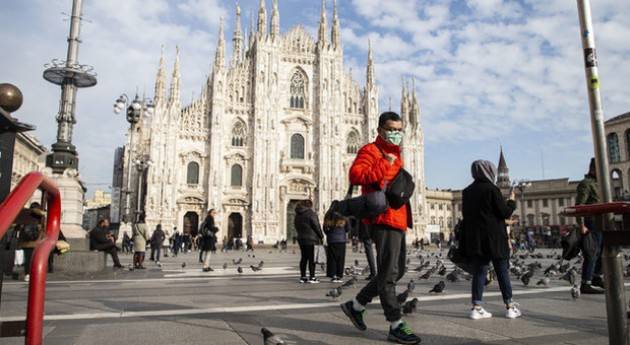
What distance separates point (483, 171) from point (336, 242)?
3.88m

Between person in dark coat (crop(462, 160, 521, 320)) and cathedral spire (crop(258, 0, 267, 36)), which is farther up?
cathedral spire (crop(258, 0, 267, 36))

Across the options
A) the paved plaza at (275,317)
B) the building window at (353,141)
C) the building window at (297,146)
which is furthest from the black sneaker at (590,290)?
the building window at (353,141)

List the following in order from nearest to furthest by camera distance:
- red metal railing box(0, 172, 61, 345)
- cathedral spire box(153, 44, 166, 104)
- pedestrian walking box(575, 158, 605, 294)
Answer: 1. red metal railing box(0, 172, 61, 345)
2. pedestrian walking box(575, 158, 605, 294)
3. cathedral spire box(153, 44, 166, 104)

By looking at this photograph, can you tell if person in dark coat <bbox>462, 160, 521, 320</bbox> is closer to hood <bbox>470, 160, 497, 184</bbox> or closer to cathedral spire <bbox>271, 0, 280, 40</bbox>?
hood <bbox>470, 160, 497, 184</bbox>

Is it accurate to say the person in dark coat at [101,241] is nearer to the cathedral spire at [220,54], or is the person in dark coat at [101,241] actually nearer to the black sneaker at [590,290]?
the black sneaker at [590,290]

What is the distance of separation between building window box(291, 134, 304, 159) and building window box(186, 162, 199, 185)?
307 inches

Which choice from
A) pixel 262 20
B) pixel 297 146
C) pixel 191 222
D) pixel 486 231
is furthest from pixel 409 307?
pixel 262 20

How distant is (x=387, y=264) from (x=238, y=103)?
32.7 metres

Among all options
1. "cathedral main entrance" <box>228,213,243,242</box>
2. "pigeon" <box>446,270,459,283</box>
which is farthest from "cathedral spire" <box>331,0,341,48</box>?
"pigeon" <box>446,270,459,283</box>

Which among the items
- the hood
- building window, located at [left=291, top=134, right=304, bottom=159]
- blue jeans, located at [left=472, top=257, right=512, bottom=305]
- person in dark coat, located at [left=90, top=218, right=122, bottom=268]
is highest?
building window, located at [left=291, top=134, right=304, bottom=159]

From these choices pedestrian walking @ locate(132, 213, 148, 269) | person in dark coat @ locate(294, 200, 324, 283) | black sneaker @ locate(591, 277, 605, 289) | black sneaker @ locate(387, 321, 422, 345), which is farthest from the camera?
pedestrian walking @ locate(132, 213, 148, 269)

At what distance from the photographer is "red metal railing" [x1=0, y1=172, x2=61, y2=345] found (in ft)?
5.73

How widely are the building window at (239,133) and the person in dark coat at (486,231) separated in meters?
31.1

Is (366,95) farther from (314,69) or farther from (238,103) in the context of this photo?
(238,103)
